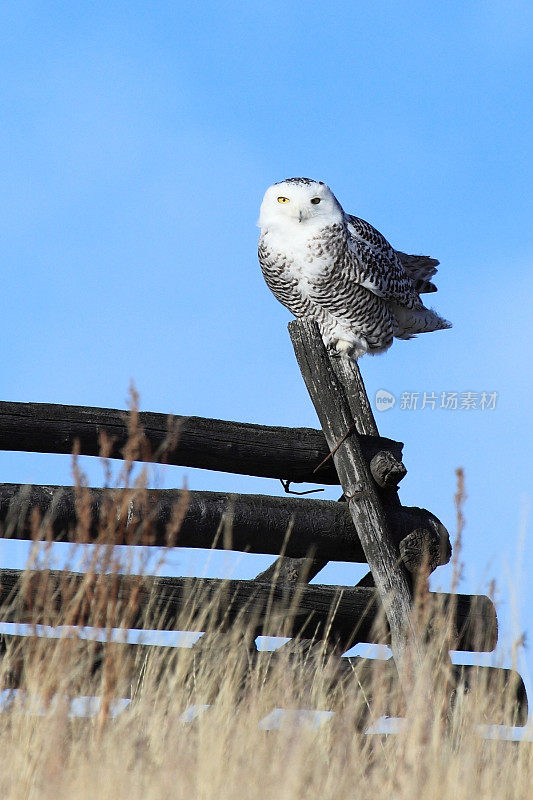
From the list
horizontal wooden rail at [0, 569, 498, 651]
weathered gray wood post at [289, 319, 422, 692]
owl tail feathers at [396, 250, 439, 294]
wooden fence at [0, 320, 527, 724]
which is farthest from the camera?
owl tail feathers at [396, 250, 439, 294]

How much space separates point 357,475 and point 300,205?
190 cm

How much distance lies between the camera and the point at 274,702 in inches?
150

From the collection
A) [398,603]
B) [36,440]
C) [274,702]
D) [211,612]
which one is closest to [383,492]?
[398,603]

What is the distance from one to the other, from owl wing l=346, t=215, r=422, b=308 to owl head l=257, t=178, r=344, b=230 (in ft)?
0.61

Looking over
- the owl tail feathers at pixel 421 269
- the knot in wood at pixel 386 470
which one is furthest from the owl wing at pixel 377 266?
the knot in wood at pixel 386 470

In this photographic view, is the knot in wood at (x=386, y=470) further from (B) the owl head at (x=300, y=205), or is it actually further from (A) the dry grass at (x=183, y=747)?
(B) the owl head at (x=300, y=205)

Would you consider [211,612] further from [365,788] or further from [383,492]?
[365,788]

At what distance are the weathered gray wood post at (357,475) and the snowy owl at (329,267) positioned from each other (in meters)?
0.83

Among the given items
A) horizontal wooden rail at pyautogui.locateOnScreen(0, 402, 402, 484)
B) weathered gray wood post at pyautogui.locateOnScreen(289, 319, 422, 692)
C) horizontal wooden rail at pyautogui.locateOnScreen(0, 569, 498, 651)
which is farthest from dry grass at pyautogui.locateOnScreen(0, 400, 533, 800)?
horizontal wooden rail at pyautogui.locateOnScreen(0, 402, 402, 484)

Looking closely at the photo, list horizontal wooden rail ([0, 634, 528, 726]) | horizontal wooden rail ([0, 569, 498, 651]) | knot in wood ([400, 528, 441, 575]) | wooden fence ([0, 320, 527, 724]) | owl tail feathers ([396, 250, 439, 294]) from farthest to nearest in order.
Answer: owl tail feathers ([396, 250, 439, 294])
knot in wood ([400, 528, 441, 575])
wooden fence ([0, 320, 527, 724])
horizontal wooden rail ([0, 569, 498, 651])
horizontal wooden rail ([0, 634, 528, 726])

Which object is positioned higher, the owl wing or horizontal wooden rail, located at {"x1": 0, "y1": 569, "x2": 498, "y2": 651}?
the owl wing

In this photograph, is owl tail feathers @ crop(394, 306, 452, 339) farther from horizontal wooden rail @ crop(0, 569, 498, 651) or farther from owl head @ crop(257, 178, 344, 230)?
horizontal wooden rail @ crop(0, 569, 498, 651)

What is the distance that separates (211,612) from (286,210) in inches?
104

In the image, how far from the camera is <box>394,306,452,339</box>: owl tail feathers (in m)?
6.49
